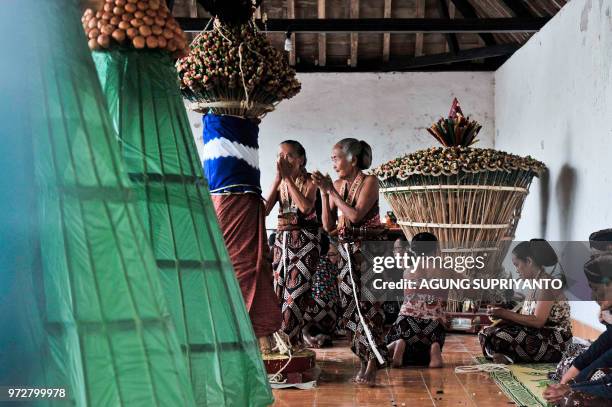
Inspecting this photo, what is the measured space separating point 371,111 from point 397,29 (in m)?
2.07

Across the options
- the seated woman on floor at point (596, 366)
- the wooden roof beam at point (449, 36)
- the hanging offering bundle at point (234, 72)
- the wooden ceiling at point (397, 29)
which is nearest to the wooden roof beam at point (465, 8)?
the wooden ceiling at point (397, 29)

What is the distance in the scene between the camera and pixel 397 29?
7598 millimetres

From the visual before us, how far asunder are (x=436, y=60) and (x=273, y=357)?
19.4 feet

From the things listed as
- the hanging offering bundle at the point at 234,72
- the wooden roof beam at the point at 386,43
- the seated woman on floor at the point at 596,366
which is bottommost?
the seated woman on floor at the point at 596,366

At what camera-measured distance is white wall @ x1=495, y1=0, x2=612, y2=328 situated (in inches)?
204

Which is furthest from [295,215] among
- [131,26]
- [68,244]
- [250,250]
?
[68,244]

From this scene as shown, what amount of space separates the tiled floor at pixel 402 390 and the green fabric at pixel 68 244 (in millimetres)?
2679

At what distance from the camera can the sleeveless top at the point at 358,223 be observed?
4.16 meters

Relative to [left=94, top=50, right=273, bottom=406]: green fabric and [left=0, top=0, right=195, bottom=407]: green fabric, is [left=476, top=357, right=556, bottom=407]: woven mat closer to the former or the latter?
[left=94, top=50, right=273, bottom=406]: green fabric

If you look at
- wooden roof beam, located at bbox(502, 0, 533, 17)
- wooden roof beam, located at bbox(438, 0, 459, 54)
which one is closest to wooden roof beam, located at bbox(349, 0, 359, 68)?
wooden roof beam, located at bbox(438, 0, 459, 54)

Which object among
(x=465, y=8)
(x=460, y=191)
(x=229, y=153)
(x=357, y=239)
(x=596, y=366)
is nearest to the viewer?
(x=596, y=366)

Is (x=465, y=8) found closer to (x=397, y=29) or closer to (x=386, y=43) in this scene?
(x=386, y=43)

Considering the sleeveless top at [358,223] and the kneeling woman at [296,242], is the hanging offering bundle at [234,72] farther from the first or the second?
the kneeling woman at [296,242]

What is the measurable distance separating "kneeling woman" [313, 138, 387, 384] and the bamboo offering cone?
1.64m
